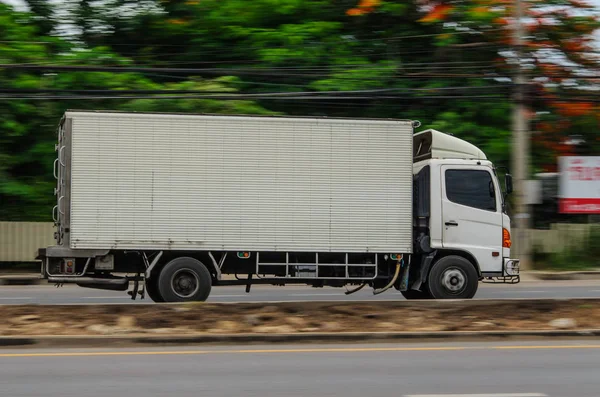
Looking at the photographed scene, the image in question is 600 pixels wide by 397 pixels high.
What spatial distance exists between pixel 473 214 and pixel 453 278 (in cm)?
111

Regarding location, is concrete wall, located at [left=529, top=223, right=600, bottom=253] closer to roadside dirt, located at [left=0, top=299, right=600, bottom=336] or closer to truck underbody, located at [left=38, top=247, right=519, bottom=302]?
truck underbody, located at [left=38, top=247, right=519, bottom=302]

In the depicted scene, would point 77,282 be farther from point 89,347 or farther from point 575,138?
point 575,138

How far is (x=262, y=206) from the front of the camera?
44.7ft

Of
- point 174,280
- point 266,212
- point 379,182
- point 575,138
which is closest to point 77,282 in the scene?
point 174,280

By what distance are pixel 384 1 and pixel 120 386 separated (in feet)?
63.3

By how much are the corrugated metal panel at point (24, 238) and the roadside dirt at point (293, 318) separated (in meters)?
11.6

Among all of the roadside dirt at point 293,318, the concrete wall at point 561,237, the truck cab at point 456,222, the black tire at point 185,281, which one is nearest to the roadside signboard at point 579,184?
the concrete wall at point 561,237

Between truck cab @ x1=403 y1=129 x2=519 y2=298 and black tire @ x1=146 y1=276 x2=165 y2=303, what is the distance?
13.6 ft

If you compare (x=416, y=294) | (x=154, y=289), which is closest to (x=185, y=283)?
(x=154, y=289)

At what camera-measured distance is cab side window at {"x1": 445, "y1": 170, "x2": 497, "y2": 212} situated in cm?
1423

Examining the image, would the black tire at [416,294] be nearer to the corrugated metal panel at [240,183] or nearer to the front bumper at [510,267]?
the corrugated metal panel at [240,183]

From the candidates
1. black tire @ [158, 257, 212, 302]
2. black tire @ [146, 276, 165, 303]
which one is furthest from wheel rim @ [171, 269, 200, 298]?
black tire @ [146, 276, 165, 303]

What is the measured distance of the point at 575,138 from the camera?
80.7ft

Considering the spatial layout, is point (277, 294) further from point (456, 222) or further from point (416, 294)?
point (456, 222)
